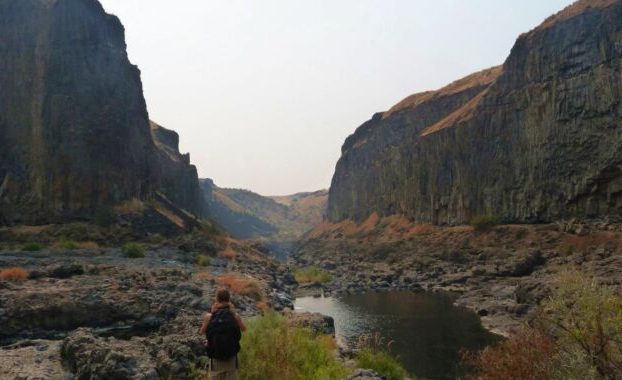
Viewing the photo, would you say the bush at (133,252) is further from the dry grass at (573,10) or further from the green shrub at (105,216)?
the dry grass at (573,10)

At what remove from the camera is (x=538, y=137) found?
6309cm

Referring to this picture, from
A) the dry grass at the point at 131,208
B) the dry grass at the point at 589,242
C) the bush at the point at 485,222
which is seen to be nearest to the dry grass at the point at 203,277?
the dry grass at the point at 131,208

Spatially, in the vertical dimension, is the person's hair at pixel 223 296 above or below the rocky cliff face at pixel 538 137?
below

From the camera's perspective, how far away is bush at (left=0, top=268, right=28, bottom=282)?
86.9ft

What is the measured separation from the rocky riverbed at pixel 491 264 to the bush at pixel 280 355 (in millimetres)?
18161

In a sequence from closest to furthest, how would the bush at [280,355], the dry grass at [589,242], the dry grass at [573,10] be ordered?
1. the bush at [280,355]
2. the dry grass at [589,242]
3. the dry grass at [573,10]

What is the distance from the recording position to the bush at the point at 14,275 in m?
26.5

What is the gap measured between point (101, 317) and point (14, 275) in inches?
333

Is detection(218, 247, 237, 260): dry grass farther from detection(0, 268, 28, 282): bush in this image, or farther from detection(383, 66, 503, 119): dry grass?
detection(383, 66, 503, 119): dry grass

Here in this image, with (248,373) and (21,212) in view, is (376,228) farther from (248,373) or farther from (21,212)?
(248,373)

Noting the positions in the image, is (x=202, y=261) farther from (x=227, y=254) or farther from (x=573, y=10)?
(x=573, y=10)

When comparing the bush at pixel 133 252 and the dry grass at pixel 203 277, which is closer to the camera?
the dry grass at pixel 203 277

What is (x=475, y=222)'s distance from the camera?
68.8 metres

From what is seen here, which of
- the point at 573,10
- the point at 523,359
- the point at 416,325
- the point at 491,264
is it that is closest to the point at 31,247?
the point at 416,325
